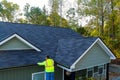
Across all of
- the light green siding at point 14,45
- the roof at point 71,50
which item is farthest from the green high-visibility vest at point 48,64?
the light green siding at point 14,45

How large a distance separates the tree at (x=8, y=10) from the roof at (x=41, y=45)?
108 feet

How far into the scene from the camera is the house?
12875 millimetres

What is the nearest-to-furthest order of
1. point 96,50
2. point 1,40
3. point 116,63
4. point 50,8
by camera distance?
1. point 1,40
2. point 96,50
3. point 116,63
4. point 50,8

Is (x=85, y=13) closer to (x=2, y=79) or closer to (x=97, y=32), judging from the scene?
(x=97, y=32)

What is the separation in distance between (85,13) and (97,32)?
167 inches

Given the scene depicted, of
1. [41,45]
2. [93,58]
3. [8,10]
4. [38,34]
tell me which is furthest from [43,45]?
[8,10]

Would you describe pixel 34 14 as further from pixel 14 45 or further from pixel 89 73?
pixel 14 45

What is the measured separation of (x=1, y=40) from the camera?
13289 millimetres

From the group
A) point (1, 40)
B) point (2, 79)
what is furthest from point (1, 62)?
point (1, 40)

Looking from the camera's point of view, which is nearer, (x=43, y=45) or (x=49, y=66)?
(x=49, y=66)

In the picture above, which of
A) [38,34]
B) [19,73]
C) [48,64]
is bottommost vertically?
[19,73]

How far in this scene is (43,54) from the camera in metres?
15.2

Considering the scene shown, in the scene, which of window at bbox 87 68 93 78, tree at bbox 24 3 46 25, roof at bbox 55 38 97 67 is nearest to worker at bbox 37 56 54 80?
roof at bbox 55 38 97 67

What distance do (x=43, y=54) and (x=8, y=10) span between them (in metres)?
40.3
